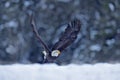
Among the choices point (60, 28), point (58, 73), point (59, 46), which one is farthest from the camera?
point (60, 28)

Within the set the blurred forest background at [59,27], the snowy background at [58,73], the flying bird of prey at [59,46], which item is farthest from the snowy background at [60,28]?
the snowy background at [58,73]

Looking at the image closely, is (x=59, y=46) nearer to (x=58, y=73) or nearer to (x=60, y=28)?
(x=58, y=73)

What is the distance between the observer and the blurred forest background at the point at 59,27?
6.59 feet

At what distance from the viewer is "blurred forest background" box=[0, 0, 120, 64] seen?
6.59ft

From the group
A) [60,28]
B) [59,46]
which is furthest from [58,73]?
[60,28]

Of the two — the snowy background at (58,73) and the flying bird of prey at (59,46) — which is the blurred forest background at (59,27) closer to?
the flying bird of prey at (59,46)

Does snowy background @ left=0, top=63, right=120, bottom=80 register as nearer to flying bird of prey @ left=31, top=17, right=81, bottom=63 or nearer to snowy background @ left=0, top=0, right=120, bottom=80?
flying bird of prey @ left=31, top=17, right=81, bottom=63

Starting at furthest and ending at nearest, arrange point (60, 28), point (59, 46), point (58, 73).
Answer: point (60, 28), point (59, 46), point (58, 73)

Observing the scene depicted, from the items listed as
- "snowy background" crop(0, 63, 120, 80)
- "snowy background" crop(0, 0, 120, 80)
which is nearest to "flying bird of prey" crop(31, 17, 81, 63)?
"snowy background" crop(0, 63, 120, 80)

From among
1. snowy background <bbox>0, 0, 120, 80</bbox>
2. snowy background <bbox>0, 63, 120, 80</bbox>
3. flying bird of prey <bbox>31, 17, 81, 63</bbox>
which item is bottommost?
snowy background <bbox>0, 0, 120, 80</bbox>

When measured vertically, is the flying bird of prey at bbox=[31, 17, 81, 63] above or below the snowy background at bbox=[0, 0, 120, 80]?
above

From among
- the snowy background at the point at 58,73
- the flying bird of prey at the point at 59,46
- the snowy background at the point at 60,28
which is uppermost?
the snowy background at the point at 58,73

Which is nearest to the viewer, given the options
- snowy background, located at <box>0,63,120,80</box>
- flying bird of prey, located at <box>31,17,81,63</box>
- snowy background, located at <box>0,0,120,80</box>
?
snowy background, located at <box>0,63,120,80</box>

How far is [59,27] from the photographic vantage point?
2107mm
